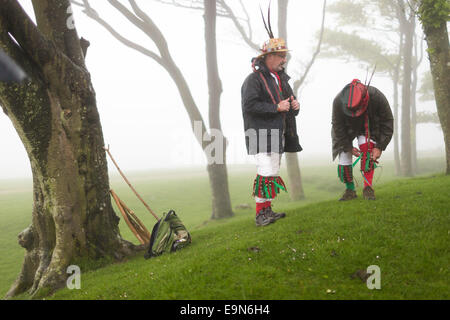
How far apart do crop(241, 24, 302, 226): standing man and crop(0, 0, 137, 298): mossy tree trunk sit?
8.68 ft

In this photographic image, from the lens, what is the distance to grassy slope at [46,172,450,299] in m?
3.10

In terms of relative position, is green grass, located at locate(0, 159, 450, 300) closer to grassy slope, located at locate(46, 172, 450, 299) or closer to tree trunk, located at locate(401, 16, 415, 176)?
grassy slope, located at locate(46, 172, 450, 299)

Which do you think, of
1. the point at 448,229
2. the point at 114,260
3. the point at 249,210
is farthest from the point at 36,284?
the point at 249,210

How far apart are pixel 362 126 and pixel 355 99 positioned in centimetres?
59

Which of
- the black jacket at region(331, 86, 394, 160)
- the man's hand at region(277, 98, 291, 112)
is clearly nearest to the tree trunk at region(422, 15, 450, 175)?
the black jacket at region(331, 86, 394, 160)

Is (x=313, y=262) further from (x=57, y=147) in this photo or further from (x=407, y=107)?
(x=407, y=107)

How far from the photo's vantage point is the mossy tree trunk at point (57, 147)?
452 centimetres

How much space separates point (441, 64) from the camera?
716cm

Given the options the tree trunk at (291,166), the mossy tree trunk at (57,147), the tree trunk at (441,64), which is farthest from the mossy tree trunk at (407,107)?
the mossy tree trunk at (57,147)

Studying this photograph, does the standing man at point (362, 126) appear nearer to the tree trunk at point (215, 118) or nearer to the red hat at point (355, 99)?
the red hat at point (355, 99)

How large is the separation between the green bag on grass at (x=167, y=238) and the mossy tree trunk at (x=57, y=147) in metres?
0.64
